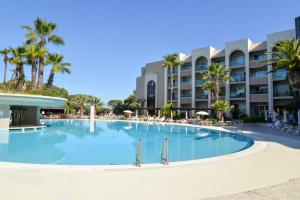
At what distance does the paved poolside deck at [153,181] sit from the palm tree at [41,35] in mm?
19715

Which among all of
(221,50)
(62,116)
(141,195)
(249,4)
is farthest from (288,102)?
(62,116)

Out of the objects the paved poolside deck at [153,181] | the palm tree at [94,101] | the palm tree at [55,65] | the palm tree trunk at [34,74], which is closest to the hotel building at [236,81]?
the palm tree at [94,101]

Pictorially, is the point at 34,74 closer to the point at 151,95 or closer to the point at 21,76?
the point at 21,76

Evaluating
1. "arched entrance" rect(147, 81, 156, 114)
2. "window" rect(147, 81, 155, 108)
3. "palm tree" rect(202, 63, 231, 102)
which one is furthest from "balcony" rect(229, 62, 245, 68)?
"window" rect(147, 81, 155, 108)

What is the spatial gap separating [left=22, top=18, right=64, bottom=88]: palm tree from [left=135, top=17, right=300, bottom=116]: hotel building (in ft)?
76.3

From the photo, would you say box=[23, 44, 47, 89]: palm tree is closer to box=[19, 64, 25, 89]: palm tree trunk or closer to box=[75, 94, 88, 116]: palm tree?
box=[19, 64, 25, 89]: palm tree trunk

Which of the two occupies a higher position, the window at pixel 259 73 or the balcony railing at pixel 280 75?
the window at pixel 259 73

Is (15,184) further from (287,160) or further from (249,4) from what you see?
(249,4)

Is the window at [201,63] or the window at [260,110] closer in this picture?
the window at [260,110]

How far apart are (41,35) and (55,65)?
3.59 m

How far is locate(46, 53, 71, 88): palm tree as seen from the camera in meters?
26.6

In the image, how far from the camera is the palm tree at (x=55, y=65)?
1047 inches

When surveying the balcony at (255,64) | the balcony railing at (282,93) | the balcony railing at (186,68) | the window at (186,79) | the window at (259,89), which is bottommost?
the balcony railing at (282,93)

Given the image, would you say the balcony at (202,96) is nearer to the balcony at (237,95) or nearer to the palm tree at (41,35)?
the balcony at (237,95)
